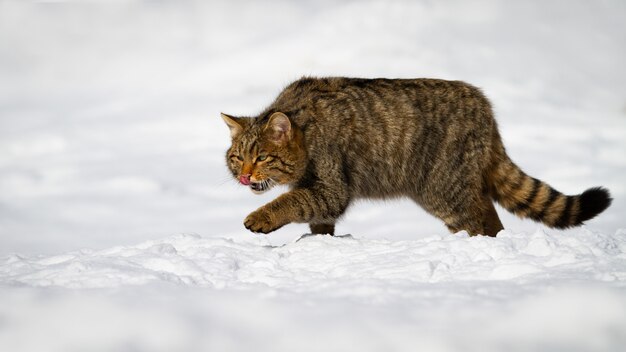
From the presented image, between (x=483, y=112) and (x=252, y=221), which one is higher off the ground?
(x=483, y=112)

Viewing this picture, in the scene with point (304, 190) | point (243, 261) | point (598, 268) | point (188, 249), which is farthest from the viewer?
point (304, 190)

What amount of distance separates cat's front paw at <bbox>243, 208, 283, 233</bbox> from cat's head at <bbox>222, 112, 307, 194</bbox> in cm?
39

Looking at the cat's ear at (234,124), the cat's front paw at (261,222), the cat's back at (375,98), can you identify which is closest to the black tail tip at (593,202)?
the cat's back at (375,98)

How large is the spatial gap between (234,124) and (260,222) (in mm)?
1131

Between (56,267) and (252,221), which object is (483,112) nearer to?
(252,221)

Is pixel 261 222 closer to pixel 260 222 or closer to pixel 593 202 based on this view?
pixel 260 222

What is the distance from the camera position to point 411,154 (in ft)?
25.0

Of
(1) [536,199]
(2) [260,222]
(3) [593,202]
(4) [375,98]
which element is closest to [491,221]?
(1) [536,199]

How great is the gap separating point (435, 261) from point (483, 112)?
2756mm

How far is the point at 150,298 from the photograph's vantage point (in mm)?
4535

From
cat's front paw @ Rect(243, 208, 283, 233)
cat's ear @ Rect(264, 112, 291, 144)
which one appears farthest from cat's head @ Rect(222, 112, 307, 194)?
cat's front paw @ Rect(243, 208, 283, 233)

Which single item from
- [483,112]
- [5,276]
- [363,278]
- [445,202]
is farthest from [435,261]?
[5,276]

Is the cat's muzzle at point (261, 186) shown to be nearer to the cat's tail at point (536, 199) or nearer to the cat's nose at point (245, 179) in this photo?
the cat's nose at point (245, 179)

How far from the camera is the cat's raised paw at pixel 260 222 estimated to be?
255 inches
